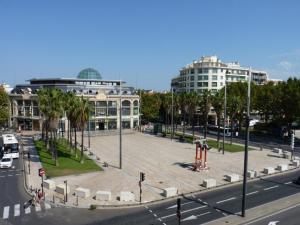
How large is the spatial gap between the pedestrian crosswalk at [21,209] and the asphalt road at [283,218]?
69.5ft

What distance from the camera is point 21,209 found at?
34.3m

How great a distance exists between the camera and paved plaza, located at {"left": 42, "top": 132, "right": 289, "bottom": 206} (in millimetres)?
42537

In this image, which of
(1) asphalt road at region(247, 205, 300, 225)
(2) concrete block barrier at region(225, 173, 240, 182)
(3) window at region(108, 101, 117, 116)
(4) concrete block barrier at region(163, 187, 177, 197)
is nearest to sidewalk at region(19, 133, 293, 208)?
(4) concrete block barrier at region(163, 187, 177, 197)

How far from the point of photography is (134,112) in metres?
115

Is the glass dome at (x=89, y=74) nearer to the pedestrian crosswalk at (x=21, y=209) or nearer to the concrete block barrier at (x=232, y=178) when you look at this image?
the concrete block barrier at (x=232, y=178)

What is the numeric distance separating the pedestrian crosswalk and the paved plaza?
3099 millimetres

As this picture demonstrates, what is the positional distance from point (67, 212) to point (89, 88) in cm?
8047

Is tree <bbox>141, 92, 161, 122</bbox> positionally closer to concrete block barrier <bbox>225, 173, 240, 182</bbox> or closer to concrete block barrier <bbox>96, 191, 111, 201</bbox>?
concrete block barrier <bbox>225, 173, 240, 182</bbox>

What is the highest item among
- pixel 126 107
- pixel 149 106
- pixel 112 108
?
pixel 149 106

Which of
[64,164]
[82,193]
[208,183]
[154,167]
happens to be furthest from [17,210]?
[154,167]

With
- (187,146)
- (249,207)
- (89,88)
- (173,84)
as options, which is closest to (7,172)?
(249,207)

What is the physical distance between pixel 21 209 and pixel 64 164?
801 inches

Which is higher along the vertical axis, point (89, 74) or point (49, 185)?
point (89, 74)

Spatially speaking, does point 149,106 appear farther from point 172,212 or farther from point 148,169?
point 172,212
